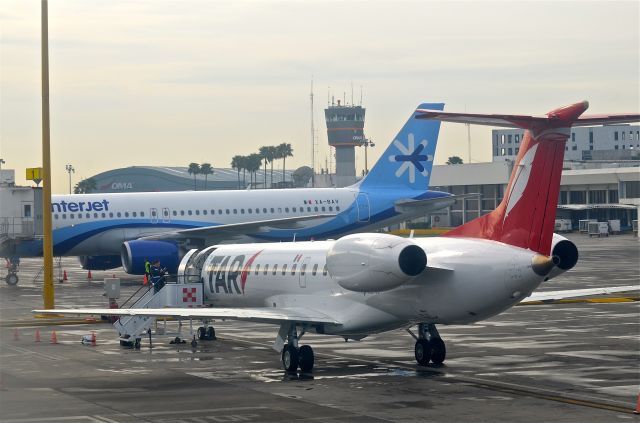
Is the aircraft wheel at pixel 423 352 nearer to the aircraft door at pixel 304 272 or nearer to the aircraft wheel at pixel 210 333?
the aircraft door at pixel 304 272

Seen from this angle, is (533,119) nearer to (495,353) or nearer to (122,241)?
(495,353)

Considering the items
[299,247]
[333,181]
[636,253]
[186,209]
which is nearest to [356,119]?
[333,181]

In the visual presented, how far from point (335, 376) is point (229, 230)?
3015 cm

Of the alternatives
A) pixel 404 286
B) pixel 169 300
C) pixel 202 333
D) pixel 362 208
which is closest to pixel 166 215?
pixel 362 208

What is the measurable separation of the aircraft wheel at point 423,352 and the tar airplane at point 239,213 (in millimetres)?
26799

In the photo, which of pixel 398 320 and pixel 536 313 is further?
pixel 536 313

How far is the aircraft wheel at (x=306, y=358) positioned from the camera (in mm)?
25266

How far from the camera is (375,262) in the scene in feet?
75.4

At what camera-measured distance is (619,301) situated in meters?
43.0

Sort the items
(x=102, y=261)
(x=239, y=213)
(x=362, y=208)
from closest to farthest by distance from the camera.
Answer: (x=102, y=261)
(x=239, y=213)
(x=362, y=208)

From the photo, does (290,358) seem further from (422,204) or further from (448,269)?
(422,204)

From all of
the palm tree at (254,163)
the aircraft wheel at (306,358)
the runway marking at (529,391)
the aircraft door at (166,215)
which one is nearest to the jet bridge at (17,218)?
the aircraft door at (166,215)

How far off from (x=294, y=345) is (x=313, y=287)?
178 centimetres

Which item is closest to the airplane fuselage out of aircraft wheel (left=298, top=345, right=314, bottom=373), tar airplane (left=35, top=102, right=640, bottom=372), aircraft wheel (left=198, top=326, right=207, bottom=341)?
aircraft wheel (left=198, top=326, right=207, bottom=341)
